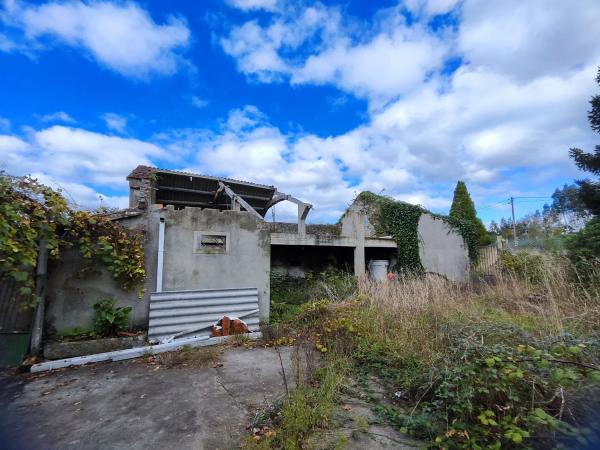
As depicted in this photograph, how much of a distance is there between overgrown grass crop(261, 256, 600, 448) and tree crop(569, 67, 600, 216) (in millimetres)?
7398

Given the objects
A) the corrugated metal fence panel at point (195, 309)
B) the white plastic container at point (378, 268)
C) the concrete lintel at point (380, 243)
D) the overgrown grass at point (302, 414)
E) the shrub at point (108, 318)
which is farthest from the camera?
the white plastic container at point (378, 268)

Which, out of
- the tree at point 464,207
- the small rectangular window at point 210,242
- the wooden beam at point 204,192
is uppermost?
the tree at point 464,207

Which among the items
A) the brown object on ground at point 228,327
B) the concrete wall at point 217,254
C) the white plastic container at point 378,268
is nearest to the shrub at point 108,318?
the concrete wall at point 217,254

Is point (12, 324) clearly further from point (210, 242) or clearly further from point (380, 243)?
point (380, 243)

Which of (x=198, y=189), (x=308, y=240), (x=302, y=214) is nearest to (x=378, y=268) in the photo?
(x=308, y=240)

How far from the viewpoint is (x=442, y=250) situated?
1347cm

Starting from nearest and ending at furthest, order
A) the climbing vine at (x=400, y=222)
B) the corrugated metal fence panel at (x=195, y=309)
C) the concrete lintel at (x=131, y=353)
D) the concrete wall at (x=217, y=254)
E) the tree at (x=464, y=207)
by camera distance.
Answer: the concrete lintel at (x=131, y=353) → the corrugated metal fence panel at (x=195, y=309) → the concrete wall at (x=217, y=254) → the climbing vine at (x=400, y=222) → the tree at (x=464, y=207)

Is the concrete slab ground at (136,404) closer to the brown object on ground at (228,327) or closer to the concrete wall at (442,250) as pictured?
the brown object on ground at (228,327)

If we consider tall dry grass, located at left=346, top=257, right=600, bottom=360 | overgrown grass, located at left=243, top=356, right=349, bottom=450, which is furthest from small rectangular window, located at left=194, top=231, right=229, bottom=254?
overgrown grass, located at left=243, top=356, right=349, bottom=450

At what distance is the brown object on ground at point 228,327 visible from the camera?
5.61m

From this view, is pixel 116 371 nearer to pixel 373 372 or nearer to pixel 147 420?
pixel 147 420

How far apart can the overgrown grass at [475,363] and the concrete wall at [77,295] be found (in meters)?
3.25

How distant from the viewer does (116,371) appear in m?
4.15

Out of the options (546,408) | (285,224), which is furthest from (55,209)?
(285,224)
